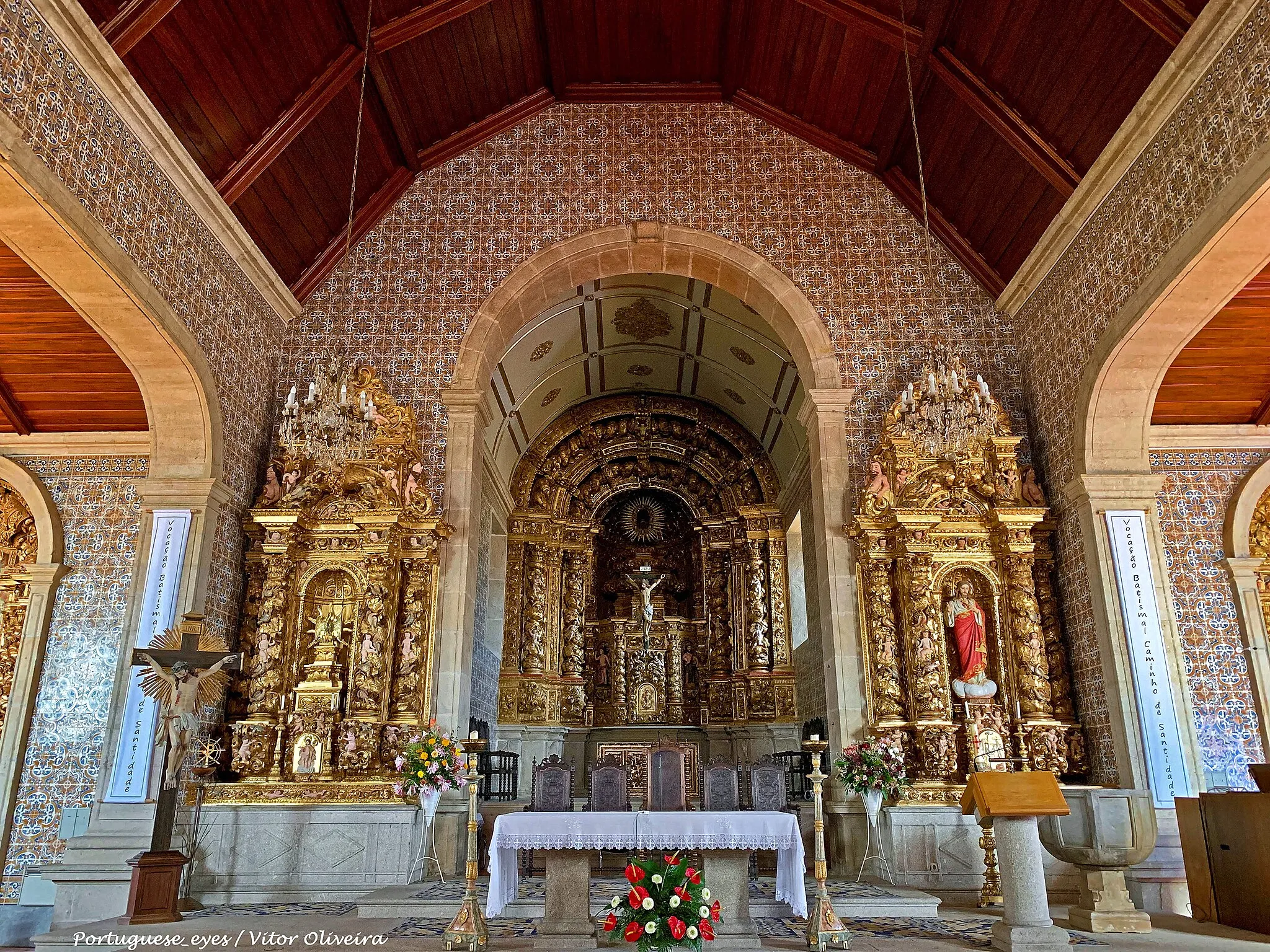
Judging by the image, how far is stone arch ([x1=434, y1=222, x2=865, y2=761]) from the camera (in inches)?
436

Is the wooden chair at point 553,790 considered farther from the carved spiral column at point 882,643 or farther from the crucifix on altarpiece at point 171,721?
the carved spiral column at point 882,643

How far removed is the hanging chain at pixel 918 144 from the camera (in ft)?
35.1

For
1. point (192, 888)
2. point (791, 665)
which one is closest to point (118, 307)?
point (192, 888)

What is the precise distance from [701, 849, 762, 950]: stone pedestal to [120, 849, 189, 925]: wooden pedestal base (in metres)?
4.85

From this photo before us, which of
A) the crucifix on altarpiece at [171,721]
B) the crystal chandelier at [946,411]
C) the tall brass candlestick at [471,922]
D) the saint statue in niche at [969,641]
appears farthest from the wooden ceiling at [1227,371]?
the crucifix on altarpiece at [171,721]

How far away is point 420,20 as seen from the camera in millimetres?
11039

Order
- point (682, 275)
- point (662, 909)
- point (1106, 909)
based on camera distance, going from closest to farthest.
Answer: point (662, 909) < point (1106, 909) < point (682, 275)

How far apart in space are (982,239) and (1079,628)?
16.7 ft

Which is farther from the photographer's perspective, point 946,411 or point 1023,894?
point 946,411

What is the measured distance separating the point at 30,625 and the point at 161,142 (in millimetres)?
6221

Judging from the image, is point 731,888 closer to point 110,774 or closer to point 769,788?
point 769,788

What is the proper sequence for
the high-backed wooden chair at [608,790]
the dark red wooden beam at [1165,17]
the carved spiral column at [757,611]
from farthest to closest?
the carved spiral column at [757,611]
the high-backed wooden chair at [608,790]
the dark red wooden beam at [1165,17]

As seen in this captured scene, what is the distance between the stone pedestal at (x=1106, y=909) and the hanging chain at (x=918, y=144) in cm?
751

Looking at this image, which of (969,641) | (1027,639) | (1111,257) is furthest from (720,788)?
(1111,257)
